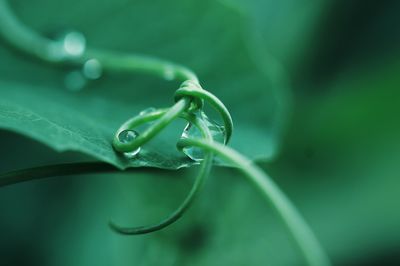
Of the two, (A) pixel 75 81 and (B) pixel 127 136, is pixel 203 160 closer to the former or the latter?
(B) pixel 127 136

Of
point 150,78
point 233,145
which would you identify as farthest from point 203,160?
point 150,78

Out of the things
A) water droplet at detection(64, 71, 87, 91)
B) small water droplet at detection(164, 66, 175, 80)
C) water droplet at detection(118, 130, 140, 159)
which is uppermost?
water droplet at detection(64, 71, 87, 91)

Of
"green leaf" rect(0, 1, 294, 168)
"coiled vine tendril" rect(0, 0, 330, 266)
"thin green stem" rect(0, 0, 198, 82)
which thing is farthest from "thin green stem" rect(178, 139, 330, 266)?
"thin green stem" rect(0, 0, 198, 82)

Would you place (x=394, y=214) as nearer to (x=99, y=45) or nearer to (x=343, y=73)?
(x=343, y=73)

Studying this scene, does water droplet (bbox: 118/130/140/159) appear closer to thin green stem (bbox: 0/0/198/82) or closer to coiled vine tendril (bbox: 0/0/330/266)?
coiled vine tendril (bbox: 0/0/330/266)

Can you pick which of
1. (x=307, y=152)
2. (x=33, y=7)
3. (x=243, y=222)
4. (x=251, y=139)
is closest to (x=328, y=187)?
(x=307, y=152)

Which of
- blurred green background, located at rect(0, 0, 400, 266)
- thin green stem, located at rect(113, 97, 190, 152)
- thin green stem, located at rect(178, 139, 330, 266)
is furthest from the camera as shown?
blurred green background, located at rect(0, 0, 400, 266)

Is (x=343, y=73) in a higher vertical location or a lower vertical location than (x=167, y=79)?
higher
